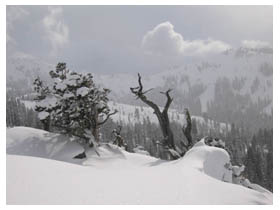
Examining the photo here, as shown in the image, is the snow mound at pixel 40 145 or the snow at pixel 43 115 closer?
the snow mound at pixel 40 145

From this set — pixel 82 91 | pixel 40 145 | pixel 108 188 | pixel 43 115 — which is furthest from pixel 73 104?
pixel 108 188

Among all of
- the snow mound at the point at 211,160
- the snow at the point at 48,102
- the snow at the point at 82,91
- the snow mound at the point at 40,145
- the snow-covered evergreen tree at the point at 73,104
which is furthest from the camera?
the snow-covered evergreen tree at the point at 73,104

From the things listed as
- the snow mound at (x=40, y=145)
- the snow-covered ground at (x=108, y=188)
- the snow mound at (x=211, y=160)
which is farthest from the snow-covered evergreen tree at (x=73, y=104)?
the snow-covered ground at (x=108, y=188)

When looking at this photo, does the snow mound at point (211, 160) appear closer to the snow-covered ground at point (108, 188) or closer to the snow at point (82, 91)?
the snow-covered ground at point (108, 188)

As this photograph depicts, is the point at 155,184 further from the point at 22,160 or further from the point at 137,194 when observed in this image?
the point at 22,160

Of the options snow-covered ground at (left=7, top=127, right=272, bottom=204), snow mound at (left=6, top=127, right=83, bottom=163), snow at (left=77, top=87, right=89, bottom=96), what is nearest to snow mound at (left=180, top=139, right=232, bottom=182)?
snow-covered ground at (left=7, top=127, right=272, bottom=204)

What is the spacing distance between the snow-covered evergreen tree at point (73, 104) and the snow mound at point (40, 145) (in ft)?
2.58

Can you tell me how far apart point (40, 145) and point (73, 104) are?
299 cm

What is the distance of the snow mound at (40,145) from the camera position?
446 inches

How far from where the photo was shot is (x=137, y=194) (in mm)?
4617

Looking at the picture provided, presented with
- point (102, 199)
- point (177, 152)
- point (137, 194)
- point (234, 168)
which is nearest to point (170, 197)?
point (137, 194)

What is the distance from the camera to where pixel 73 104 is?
517 inches

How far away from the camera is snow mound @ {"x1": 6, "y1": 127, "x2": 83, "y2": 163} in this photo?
11320 mm
